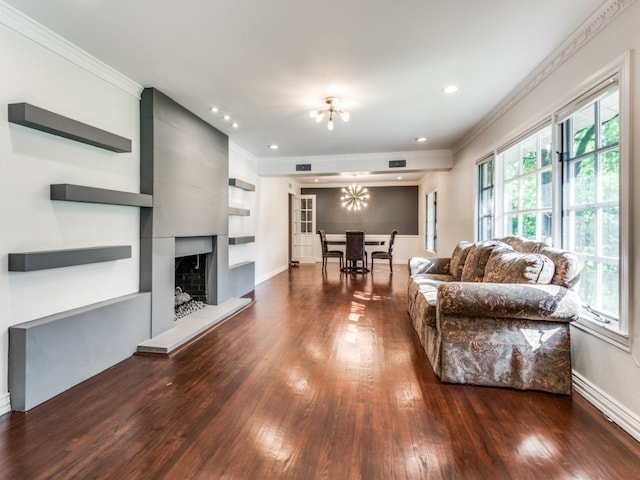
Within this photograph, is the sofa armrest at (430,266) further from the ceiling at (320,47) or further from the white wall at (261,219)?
the white wall at (261,219)

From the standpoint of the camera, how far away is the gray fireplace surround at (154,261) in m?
1.99

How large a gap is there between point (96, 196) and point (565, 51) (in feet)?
12.1

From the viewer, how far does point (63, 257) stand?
7.04 feet

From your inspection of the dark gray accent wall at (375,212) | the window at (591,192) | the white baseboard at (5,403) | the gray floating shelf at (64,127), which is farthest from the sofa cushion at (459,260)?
the dark gray accent wall at (375,212)

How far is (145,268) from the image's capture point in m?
2.98

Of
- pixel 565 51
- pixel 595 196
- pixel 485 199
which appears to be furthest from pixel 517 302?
pixel 485 199

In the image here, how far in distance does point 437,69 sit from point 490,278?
186cm

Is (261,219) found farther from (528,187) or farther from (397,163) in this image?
(528,187)

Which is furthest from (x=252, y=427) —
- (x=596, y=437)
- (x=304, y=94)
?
(x=304, y=94)

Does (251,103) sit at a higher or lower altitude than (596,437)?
higher

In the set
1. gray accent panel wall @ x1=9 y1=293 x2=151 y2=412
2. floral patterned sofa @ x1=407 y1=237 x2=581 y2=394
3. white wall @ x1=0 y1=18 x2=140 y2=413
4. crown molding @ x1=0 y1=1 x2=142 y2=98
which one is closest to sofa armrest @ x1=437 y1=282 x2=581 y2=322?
floral patterned sofa @ x1=407 y1=237 x2=581 y2=394

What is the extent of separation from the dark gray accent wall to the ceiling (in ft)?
18.6

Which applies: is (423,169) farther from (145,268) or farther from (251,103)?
(145,268)

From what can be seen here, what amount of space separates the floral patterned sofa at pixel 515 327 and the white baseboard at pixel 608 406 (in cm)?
10
